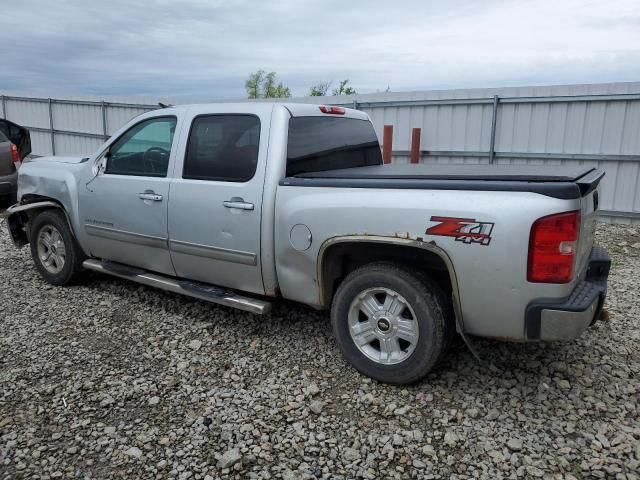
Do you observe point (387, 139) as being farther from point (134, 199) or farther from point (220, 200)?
point (220, 200)

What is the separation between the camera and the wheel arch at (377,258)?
2924 mm

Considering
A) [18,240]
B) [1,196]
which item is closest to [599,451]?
[18,240]

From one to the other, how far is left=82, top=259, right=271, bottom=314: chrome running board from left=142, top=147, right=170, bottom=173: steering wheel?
0.91 meters

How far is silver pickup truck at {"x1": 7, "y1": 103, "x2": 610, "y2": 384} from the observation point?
2707mm

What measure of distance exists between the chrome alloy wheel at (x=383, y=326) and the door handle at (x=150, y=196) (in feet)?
6.04

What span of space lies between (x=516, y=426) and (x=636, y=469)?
0.59m

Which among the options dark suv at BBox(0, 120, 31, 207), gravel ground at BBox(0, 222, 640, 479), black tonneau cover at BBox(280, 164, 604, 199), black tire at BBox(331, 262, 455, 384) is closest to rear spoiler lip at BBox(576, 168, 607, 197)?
black tonneau cover at BBox(280, 164, 604, 199)

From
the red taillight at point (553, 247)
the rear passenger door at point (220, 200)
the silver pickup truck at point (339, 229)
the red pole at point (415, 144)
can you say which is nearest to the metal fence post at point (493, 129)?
the red pole at point (415, 144)

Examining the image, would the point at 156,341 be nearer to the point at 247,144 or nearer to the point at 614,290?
the point at 247,144

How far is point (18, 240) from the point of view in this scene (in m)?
5.54

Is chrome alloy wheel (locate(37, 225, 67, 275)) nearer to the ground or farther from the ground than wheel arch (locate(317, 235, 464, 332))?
nearer to the ground

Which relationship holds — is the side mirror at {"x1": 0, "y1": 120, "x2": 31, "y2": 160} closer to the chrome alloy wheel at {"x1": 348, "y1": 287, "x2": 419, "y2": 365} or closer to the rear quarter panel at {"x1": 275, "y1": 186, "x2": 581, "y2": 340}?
the rear quarter panel at {"x1": 275, "y1": 186, "x2": 581, "y2": 340}

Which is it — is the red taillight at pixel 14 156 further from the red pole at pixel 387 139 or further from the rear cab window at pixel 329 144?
the rear cab window at pixel 329 144

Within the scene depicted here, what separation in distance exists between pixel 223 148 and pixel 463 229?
6.42 feet
